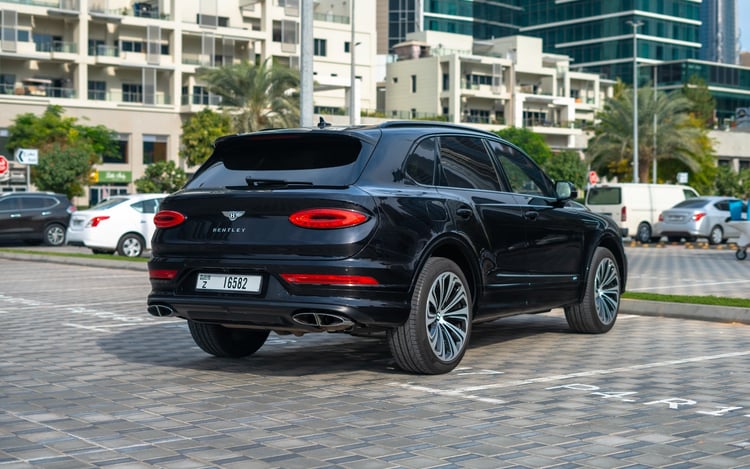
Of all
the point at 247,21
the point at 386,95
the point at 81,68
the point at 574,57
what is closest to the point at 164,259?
the point at 81,68

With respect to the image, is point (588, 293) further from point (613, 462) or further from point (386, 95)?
point (386, 95)

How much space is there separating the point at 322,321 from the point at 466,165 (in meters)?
2.06

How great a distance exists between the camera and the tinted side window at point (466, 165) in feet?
25.9

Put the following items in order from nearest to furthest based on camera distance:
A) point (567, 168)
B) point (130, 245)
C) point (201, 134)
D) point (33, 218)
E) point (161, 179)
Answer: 1. point (130, 245)
2. point (33, 218)
3. point (161, 179)
4. point (201, 134)
5. point (567, 168)

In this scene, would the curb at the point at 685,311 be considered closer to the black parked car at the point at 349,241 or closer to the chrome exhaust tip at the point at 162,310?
the black parked car at the point at 349,241

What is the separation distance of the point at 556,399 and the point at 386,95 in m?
95.3

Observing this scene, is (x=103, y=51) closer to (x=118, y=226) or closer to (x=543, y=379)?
(x=118, y=226)

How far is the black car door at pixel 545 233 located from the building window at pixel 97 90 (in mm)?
63023

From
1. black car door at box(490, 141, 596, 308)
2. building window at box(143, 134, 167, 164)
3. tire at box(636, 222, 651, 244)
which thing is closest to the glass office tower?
building window at box(143, 134, 167, 164)

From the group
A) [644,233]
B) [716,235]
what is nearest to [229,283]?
[716,235]

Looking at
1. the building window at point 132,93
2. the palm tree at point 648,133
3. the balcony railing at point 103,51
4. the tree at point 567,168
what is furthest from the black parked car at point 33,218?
the tree at point 567,168

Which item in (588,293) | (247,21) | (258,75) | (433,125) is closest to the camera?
(433,125)

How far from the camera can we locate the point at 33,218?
3247 cm

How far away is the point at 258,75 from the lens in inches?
2202
